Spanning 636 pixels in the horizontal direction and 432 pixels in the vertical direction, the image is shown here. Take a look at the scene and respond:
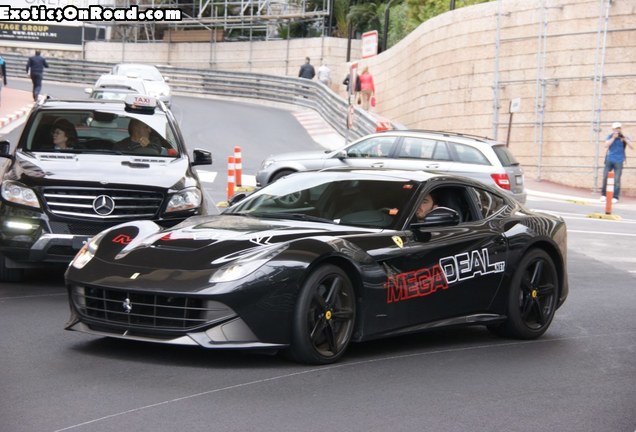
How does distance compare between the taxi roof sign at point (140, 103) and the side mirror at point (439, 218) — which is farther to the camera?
the taxi roof sign at point (140, 103)

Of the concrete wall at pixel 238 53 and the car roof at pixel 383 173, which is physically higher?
the concrete wall at pixel 238 53

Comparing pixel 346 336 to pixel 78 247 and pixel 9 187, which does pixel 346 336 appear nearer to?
pixel 78 247

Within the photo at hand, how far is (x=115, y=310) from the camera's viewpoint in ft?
23.9

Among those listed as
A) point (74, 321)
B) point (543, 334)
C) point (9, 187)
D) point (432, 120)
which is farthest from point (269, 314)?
point (432, 120)

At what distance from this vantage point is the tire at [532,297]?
29.2 feet

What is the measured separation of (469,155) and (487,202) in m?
10.2

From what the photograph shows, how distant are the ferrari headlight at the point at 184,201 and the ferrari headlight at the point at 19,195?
1.23 meters

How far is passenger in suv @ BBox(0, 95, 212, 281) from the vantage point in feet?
33.6

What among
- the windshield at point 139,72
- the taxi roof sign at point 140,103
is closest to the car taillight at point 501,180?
the taxi roof sign at point 140,103

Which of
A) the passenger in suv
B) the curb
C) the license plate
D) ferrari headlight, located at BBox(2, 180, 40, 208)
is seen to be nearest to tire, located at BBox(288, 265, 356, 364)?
the passenger in suv

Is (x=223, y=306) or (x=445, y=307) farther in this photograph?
(x=445, y=307)

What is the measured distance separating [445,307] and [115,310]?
8.08 feet

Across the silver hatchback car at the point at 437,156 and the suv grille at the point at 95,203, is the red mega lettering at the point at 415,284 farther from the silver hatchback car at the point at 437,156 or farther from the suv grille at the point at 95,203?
the silver hatchback car at the point at 437,156

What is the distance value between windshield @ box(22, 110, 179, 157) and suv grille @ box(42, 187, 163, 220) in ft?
3.46
